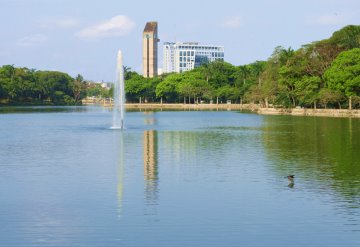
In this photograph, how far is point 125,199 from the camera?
835 inches

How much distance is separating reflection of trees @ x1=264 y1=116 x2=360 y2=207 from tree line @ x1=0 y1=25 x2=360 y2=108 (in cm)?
2766

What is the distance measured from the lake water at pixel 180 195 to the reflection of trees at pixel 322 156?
6cm

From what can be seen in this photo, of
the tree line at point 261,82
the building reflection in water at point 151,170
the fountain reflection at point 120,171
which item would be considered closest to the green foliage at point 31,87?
the tree line at point 261,82

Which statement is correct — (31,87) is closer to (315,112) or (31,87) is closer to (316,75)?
(316,75)

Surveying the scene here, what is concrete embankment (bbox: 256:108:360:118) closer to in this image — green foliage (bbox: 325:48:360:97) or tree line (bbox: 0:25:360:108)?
tree line (bbox: 0:25:360:108)

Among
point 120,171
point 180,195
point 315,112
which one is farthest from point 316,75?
point 180,195

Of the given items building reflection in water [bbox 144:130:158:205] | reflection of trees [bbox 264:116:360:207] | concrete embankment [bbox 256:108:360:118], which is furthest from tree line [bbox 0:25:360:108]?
building reflection in water [bbox 144:130:158:205]

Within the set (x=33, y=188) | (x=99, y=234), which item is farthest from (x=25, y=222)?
(x=33, y=188)

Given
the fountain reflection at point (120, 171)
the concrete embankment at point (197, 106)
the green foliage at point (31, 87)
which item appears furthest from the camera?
the green foliage at point (31, 87)

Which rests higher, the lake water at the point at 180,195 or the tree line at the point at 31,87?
the tree line at the point at 31,87

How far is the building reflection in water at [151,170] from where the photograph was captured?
2197cm

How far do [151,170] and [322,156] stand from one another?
10.7 metres

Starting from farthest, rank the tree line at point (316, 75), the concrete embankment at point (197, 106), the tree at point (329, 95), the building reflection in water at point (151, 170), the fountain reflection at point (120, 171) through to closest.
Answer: the concrete embankment at point (197, 106)
the tree at point (329, 95)
the tree line at point (316, 75)
the building reflection in water at point (151, 170)
the fountain reflection at point (120, 171)

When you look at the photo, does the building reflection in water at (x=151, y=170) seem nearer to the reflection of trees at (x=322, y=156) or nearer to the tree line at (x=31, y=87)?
the reflection of trees at (x=322, y=156)
